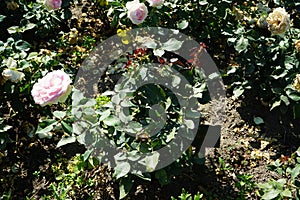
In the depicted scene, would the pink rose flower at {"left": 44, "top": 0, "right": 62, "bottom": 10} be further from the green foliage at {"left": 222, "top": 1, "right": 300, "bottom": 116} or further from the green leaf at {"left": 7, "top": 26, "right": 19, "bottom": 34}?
the green foliage at {"left": 222, "top": 1, "right": 300, "bottom": 116}

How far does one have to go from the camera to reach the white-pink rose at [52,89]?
225 centimetres

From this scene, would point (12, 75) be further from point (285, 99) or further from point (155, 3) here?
point (285, 99)

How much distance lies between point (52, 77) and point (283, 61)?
1.40 metres

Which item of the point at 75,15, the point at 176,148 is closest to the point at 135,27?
the point at 75,15

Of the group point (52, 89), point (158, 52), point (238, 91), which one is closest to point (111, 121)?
point (52, 89)

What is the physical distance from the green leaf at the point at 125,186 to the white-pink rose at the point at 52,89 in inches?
20.7

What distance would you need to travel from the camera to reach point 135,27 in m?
3.24

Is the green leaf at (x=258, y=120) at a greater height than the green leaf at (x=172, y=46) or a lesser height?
lesser

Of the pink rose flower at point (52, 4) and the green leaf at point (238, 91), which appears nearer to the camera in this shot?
the pink rose flower at point (52, 4)

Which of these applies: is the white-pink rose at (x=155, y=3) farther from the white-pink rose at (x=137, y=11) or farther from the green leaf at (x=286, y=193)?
the green leaf at (x=286, y=193)

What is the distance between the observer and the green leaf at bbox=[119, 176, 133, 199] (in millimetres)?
2447

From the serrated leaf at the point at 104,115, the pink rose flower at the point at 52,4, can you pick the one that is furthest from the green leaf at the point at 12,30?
the serrated leaf at the point at 104,115

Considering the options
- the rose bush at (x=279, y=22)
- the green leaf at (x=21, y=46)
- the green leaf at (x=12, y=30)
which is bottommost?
the green leaf at (x=21, y=46)

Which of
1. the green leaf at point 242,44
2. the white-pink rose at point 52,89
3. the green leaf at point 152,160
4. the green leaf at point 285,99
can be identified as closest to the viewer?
the white-pink rose at point 52,89
